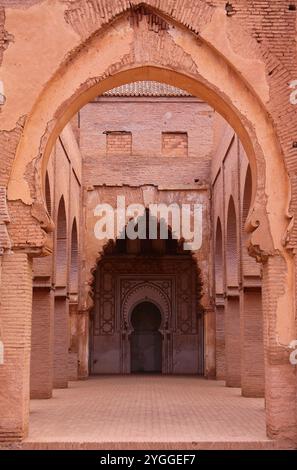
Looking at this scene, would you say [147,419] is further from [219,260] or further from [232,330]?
[219,260]

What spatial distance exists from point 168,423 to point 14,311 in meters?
3.06

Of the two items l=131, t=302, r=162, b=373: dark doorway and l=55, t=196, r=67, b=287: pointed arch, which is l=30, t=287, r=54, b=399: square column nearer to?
l=55, t=196, r=67, b=287: pointed arch

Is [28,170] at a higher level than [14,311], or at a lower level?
higher

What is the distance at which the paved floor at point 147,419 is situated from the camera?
8.05m

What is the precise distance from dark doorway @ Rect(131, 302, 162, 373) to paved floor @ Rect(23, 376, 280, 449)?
336 inches

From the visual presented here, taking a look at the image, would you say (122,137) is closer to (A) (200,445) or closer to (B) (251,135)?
(B) (251,135)

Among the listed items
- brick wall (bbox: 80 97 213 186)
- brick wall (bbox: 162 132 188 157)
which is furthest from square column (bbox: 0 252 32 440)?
brick wall (bbox: 162 132 188 157)

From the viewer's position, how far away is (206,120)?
2180cm

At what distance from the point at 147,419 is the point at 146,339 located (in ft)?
50.9

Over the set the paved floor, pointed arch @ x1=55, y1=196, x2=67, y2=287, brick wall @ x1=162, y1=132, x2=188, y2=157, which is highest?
brick wall @ x1=162, y1=132, x2=188, y2=157

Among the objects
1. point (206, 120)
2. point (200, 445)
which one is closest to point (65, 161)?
point (206, 120)

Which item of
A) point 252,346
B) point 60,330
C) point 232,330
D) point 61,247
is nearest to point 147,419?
point 252,346

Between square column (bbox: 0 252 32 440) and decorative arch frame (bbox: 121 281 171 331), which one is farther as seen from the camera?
decorative arch frame (bbox: 121 281 171 331)

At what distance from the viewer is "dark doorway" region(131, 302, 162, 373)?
25719 millimetres
